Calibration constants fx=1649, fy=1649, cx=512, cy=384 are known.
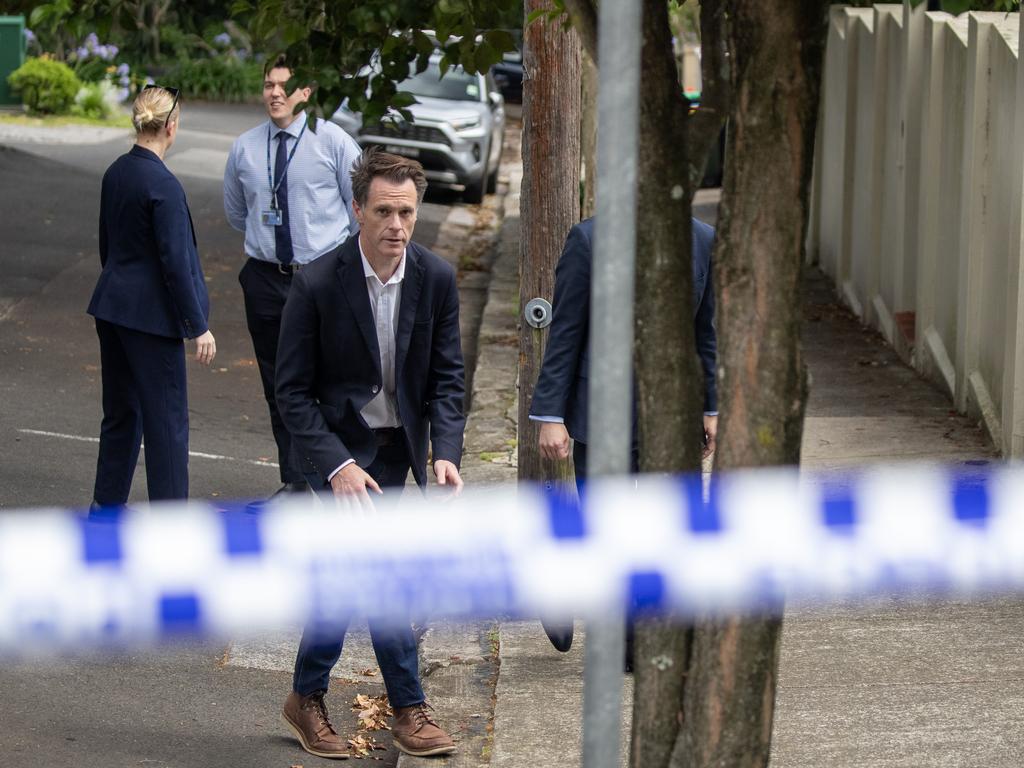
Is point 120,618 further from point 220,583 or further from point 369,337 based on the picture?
point 369,337

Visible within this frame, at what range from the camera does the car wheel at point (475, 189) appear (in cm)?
2114

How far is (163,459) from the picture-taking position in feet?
23.2

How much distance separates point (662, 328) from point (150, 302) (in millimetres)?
4015

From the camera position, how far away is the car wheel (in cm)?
2114

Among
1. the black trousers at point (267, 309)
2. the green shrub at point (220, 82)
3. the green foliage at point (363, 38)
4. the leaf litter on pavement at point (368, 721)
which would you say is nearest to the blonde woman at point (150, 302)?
the black trousers at point (267, 309)

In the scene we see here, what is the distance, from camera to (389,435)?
17.2 feet

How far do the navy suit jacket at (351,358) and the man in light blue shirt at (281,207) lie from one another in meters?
2.63

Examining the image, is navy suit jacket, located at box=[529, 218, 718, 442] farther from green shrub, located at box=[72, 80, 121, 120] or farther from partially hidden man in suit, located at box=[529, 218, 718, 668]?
green shrub, located at box=[72, 80, 121, 120]

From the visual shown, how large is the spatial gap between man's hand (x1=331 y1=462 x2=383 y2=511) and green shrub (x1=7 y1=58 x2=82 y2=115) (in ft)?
73.2

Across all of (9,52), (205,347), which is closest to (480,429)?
(205,347)

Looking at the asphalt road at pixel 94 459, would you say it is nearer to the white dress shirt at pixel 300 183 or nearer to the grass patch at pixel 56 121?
the white dress shirt at pixel 300 183

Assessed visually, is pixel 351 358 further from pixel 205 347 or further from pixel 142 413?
pixel 142 413

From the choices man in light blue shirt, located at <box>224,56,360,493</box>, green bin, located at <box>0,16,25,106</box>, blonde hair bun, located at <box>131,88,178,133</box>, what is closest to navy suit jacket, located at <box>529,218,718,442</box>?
blonde hair bun, located at <box>131,88,178,133</box>

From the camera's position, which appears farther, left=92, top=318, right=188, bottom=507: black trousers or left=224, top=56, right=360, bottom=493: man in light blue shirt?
left=224, top=56, right=360, bottom=493: man in light blue shirt
